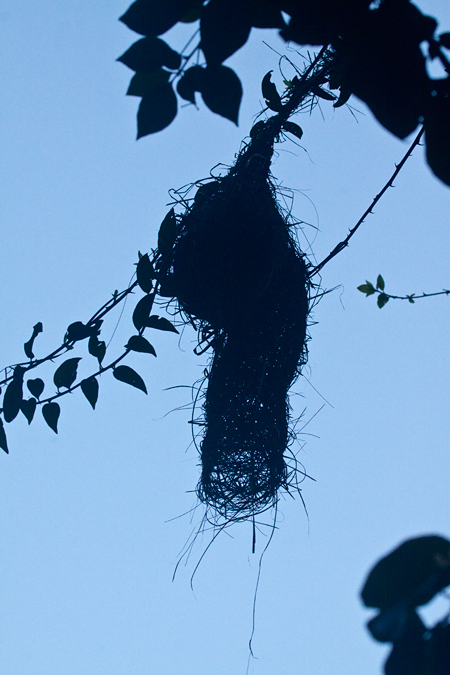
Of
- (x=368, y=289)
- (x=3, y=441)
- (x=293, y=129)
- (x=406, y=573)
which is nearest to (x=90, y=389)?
(x=3, y=441)

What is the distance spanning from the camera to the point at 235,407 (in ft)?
3.63

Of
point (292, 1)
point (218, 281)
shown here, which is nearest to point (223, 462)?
point (218, 281)

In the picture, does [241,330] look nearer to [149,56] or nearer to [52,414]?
[52,414]

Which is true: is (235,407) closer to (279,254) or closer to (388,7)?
(279,254)

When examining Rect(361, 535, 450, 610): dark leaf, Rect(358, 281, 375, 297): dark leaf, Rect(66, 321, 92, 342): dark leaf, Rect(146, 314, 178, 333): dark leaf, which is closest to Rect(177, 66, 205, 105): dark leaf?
Rect(361, 535, 450, 610): dark leaf

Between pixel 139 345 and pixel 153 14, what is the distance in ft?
1.97

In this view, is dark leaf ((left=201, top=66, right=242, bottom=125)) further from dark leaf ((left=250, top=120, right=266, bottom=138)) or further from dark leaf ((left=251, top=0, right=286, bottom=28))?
dark leaf ((left=250, top=120, right=266, bottom=138))

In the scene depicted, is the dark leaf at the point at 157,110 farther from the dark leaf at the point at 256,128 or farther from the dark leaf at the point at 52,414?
the dark leaf at the point at 256,128

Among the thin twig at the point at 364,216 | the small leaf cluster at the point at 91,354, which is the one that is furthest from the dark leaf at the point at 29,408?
the thin twig at the point at 364,216

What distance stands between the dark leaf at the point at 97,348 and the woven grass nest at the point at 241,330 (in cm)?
14

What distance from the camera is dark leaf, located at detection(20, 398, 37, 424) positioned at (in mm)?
1095

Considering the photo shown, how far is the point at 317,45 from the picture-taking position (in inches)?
22.5

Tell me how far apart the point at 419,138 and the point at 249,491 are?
617 millimetres

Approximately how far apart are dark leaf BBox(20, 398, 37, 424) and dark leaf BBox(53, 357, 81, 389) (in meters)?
0.05
